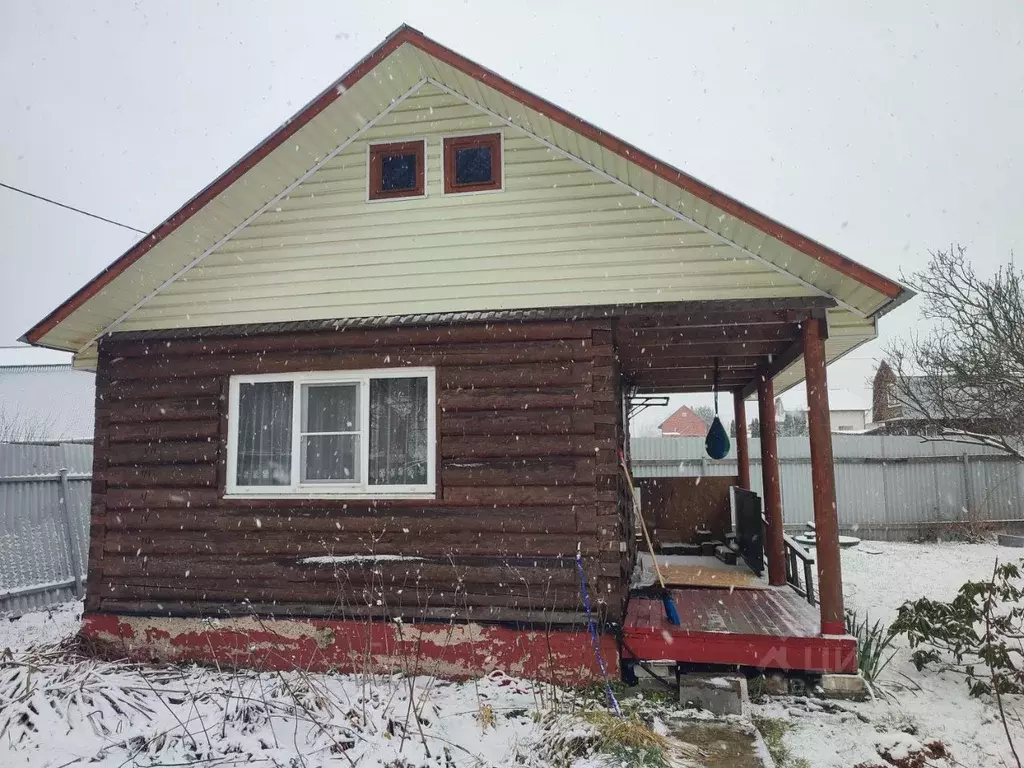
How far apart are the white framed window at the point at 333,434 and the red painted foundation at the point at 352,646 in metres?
1.33

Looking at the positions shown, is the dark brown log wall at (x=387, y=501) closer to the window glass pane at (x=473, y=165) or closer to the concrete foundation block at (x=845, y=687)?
the window glass pane at (x=473, y=165)

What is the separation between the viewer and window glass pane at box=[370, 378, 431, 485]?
7.52 metres

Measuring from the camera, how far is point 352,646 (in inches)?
290

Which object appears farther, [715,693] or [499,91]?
[499,91]

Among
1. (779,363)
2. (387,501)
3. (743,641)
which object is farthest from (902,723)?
(387,501)

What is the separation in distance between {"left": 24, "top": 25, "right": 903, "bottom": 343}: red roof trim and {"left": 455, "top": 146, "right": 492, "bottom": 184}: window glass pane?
0.76 m

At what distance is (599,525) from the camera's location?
7.00 metres

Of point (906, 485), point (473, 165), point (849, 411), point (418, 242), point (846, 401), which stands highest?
point (846, 401)

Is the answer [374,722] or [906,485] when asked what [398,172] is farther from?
[906,485]

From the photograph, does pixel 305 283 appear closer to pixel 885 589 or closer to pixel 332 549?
pixel 332 549

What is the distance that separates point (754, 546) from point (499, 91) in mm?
6456

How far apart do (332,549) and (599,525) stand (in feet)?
8.70

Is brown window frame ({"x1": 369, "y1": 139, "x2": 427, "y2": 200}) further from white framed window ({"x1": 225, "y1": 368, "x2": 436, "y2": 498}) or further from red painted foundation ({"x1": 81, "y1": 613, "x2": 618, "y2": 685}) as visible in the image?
red painted foundation ({"x1": 81, "y1": 613, "x2": 618, "y2": 685})

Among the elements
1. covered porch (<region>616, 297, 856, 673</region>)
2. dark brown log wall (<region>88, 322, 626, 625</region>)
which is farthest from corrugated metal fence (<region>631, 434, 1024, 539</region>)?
dark brown log wall (<region>88, 322, 626, 625</region>)
